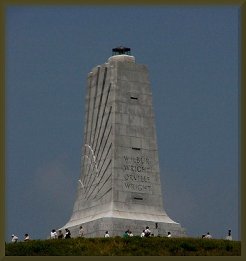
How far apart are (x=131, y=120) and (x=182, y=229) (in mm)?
5520

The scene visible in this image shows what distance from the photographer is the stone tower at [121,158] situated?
33906mm

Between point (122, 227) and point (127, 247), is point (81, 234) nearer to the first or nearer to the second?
point (122, 227)

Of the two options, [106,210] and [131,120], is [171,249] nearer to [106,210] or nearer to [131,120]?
[106,210]

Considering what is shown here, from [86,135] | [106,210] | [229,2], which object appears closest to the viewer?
[229,2]

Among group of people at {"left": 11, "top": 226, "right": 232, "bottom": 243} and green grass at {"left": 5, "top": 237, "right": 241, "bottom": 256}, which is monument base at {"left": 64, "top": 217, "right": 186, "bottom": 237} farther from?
green grass at {"left": 5, "top": 237, "right": 241, "bottom": 256}

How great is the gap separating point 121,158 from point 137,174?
1.04 m

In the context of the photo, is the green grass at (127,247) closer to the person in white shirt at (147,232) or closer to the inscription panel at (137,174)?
the person in white shirt at (147,232)

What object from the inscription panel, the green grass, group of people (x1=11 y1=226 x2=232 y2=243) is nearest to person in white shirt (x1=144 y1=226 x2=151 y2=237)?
group of people (x1=11 y1=226 x2=232 y2=243)

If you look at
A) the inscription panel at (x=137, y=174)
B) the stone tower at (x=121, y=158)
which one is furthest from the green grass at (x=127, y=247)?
the inscription panel at (x=137, y=174)

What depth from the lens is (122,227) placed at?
1287 inches

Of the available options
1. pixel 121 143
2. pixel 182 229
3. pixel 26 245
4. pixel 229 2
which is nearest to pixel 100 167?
pixel 121 143

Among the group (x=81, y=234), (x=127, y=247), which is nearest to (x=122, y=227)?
(x=81, y=234)

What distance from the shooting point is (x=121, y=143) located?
3469 centimetres

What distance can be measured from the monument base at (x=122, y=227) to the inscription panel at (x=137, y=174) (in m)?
1.76
